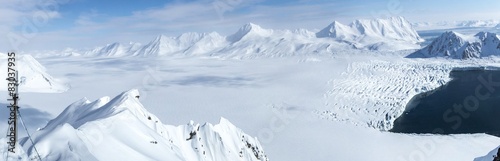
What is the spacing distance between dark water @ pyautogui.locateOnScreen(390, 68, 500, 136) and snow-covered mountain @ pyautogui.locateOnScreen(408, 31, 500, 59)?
74432 millimetres

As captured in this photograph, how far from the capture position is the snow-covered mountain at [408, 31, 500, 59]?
15188 cm

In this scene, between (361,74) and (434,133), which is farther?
(361,74)

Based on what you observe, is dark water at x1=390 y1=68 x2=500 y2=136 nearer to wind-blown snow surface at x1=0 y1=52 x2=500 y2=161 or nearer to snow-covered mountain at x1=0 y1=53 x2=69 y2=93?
wind-blown snow surface at x1=0 y1=52 x2=500 y2=161

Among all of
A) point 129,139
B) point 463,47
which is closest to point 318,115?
point 129,139

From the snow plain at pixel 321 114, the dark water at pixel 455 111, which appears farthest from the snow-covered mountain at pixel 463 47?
the dark water at pixel 455 111

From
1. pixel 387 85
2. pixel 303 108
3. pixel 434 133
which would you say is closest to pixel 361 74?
pixel 387 85

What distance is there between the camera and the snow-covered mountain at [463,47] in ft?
498

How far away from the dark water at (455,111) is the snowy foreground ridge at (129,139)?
29.7 m

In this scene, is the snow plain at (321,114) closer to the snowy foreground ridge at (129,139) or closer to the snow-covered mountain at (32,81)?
the snowy foreground ridge at (129,139)

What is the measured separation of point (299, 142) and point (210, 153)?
16227 millimetres

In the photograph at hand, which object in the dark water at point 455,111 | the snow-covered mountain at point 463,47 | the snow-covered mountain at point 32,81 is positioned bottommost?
the dark water at point 455,111

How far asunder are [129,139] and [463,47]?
174 metres

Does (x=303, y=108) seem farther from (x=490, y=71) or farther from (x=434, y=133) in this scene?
(x=490, y=71)

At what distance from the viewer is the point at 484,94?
243 feet
